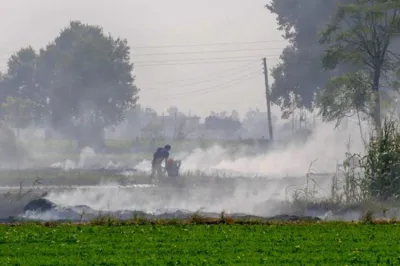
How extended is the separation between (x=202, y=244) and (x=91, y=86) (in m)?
88.7

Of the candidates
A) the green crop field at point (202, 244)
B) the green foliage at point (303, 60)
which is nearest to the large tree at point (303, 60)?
the green foliage at point (303, 60)

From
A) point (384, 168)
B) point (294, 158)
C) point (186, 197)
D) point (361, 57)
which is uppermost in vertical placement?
point (361, 57)

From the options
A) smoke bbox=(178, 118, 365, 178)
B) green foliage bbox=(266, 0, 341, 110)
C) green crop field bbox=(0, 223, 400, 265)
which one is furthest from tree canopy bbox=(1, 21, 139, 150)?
green crop field bbox=(0, 223, 400, 265)

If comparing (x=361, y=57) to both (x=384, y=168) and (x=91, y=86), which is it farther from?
(x=91, y=86)

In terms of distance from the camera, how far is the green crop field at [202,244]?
16.4m

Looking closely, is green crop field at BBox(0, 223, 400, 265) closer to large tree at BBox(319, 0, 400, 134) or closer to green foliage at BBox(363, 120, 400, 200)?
green foliage at BBox(363, 120, 400, 200)

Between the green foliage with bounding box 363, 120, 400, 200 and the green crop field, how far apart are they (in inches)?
288

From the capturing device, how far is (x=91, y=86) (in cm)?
10612

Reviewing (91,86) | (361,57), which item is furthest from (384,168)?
(91,86)

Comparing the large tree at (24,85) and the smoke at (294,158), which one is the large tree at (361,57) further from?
the large tree at (24,85)

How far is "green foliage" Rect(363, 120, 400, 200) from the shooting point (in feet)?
97.0

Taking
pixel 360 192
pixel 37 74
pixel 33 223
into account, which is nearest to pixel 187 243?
pixel 33 223

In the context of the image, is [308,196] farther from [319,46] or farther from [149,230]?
[319,46]

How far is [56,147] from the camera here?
113688 millimetres
